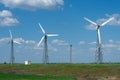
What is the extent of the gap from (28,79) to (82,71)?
28.6 metres

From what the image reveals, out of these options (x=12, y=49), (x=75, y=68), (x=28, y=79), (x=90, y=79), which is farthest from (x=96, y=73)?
(x=12, y=49)

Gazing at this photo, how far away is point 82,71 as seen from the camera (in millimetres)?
88000

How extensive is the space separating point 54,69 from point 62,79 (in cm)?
3240

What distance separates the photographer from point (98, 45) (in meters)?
106

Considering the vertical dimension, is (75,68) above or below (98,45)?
below

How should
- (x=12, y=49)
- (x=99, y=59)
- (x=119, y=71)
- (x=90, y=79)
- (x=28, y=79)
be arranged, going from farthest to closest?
(x=12, y=49) → (x=99, y=59) → (x=119, y=71) → (x=90, y=79) → (x=28, y=79)

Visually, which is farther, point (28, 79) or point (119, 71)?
point (119, 71)

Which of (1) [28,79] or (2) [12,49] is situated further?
(2) [12,49]

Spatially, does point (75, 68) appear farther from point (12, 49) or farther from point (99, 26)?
point (12, 49)

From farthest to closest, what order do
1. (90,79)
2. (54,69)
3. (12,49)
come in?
(12,49), (54,69), (90,79)

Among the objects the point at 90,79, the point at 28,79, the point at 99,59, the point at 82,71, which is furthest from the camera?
the point at 99,59

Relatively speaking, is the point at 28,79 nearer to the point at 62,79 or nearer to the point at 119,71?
the point at 62,79

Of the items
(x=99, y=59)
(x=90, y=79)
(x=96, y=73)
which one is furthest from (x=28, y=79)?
(x=99, y=59)

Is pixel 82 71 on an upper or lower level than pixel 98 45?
lower
